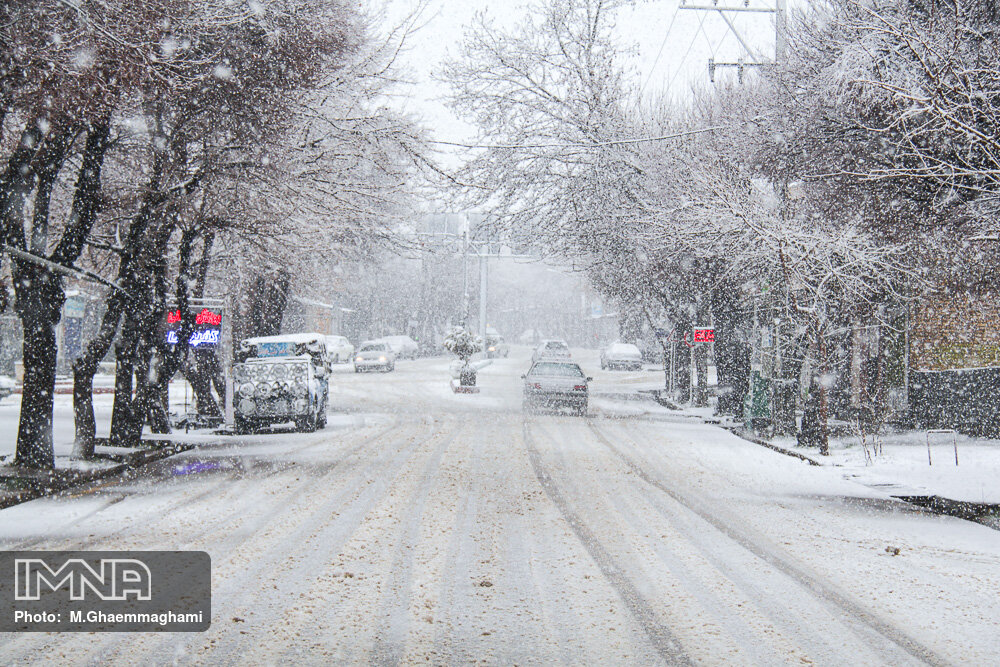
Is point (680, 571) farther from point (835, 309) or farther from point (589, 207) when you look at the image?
point (589, 207)

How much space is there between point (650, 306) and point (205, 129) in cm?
2480

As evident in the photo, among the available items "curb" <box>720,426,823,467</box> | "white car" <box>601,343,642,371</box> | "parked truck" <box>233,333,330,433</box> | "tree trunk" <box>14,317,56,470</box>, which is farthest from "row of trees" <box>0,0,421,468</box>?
"white car" <box>601,343,642,371</box>

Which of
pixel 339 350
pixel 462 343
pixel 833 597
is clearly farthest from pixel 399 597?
pixel 339 350

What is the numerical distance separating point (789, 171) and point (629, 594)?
1148 cm

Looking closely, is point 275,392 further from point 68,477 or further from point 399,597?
point 399,597

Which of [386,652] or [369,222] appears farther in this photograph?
[369,222]

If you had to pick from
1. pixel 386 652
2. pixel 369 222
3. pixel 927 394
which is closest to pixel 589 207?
pixel 369 222

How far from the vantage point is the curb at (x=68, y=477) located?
432 inches

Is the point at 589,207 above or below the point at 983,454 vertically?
above

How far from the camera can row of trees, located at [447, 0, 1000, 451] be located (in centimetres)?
1159

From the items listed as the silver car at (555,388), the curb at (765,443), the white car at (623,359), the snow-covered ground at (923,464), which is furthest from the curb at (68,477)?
the white car at (623,359)

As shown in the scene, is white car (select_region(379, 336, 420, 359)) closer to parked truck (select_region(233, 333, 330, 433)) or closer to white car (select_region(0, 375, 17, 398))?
white car (select_region(0, 375, 17, 398))

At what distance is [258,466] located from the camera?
14.2m

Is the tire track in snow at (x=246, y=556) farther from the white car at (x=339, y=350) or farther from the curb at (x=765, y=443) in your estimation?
the white car at (x=339, y=350)
